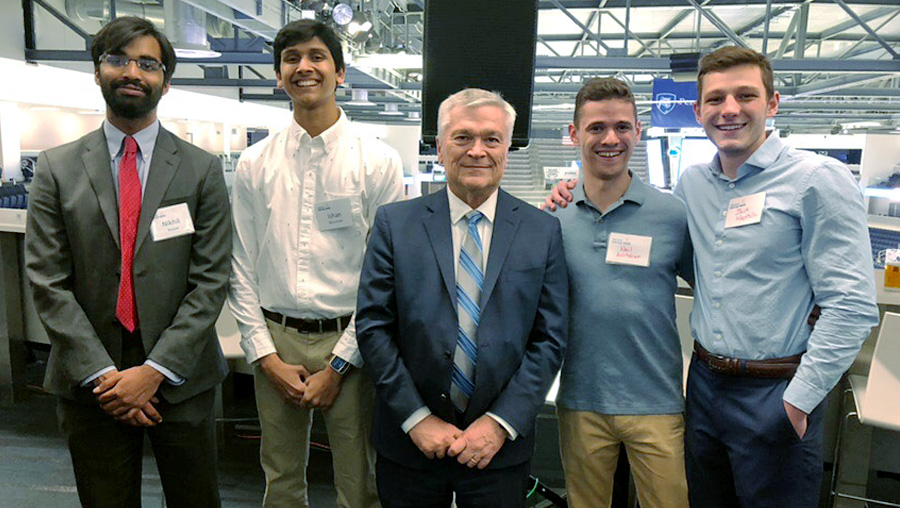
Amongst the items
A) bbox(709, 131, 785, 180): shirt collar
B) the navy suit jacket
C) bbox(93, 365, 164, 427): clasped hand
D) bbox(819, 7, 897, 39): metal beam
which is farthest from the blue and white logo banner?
bbox(93, 365, 164, 427): clasped hand

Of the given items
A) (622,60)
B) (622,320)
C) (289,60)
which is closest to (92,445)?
(289,60)

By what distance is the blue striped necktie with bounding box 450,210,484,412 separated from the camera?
5.41ft

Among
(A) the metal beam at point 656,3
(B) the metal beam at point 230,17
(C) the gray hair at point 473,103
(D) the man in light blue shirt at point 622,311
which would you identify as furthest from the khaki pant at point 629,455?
(A) the metal beam at point 656,3

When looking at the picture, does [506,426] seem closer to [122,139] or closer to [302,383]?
[302,383]

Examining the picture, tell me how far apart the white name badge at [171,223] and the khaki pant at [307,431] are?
375mm

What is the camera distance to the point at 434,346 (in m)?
1.61

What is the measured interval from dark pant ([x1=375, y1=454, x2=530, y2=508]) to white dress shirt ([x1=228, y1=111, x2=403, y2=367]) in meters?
0.36

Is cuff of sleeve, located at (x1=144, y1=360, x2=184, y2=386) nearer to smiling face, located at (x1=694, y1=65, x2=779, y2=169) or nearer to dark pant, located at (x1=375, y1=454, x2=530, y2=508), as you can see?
dark pant, located at (x1=375, y1=454, x2=530, y2=508)

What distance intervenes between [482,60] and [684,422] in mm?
1442

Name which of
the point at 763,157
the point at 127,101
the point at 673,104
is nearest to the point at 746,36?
the point at 673,104

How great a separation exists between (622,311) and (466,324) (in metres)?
0.44

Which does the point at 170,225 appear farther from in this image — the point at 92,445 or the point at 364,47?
the point at 364,47

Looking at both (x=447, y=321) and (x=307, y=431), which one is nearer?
(x=447, y=321)

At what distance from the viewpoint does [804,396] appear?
5.13ft
